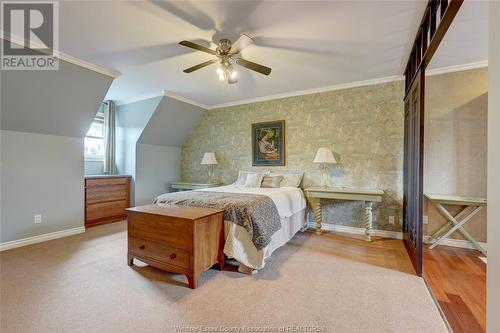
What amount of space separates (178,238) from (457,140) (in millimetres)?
3764

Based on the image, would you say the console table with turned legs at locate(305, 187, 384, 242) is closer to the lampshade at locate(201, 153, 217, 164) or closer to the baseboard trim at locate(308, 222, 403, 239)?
the baseboard trim at locate(308, 222, 403, 239)

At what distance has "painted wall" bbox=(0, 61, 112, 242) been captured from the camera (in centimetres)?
297

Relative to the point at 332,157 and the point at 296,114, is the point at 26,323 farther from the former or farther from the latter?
the point at 296,114

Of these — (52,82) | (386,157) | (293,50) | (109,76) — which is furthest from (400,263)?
(52,82)

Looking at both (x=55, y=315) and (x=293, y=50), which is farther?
(x=293, y=50)

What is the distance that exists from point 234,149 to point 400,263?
344 centimetres

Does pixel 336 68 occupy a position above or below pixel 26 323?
above

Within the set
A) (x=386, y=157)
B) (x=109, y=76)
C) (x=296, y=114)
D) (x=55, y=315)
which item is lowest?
(x=55, y=315)

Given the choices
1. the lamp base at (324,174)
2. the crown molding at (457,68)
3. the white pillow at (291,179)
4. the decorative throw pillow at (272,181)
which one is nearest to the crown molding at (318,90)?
the crown molding at (457,68)

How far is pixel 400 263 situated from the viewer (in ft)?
8.63

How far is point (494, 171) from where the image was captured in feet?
2.93

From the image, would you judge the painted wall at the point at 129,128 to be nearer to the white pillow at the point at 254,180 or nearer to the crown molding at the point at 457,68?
the white pillow at the point at 254,180

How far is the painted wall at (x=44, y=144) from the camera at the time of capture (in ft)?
9.75

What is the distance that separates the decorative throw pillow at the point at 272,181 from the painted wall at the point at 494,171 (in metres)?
3.00
